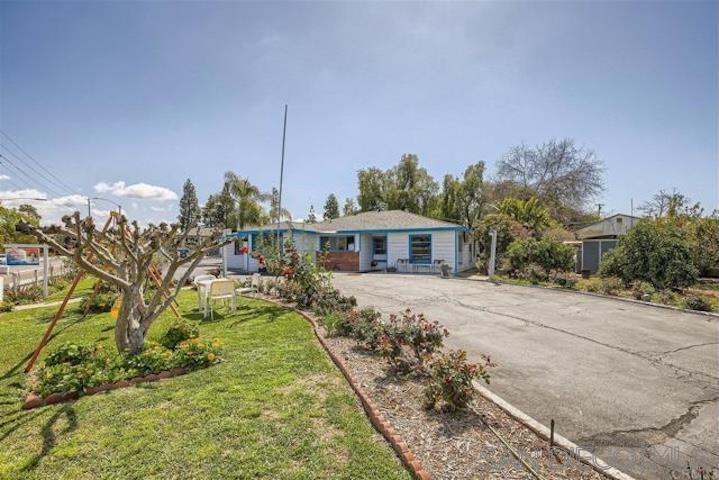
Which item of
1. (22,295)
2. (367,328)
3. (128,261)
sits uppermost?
(128,261)

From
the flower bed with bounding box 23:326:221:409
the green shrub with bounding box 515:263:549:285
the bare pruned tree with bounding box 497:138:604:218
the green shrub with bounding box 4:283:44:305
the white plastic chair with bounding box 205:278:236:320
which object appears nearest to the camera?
the flower bed with bounding box 23:326:221:409

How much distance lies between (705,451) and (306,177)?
23424 mm

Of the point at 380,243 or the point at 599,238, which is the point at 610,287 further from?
the point at 380,243

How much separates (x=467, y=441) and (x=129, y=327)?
491 centimetres

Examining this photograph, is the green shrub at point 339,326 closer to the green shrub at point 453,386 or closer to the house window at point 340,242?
the green shrub at point 453,386

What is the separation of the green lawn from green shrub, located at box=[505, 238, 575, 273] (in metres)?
14.0

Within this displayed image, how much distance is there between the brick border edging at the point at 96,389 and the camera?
368 centimetres

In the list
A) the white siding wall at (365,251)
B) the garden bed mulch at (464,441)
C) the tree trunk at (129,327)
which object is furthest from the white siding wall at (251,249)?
the garden bed mulch at (464,441)

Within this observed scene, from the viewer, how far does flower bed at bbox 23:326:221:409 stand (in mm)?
3840

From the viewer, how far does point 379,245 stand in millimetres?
23172

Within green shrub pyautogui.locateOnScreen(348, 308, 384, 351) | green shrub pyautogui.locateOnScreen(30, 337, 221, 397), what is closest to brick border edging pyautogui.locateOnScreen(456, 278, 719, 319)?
green shrub pyautogui.locateOnScreen(348, 308, 384, 351)

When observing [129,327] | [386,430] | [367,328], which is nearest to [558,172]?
[367,328]

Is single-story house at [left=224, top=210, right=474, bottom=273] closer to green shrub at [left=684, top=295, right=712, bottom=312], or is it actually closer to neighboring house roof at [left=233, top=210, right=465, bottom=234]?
neighboring house roof at [left=233, top=210, right=465, bottom=234]

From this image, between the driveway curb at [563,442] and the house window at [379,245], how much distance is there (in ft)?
62.1
